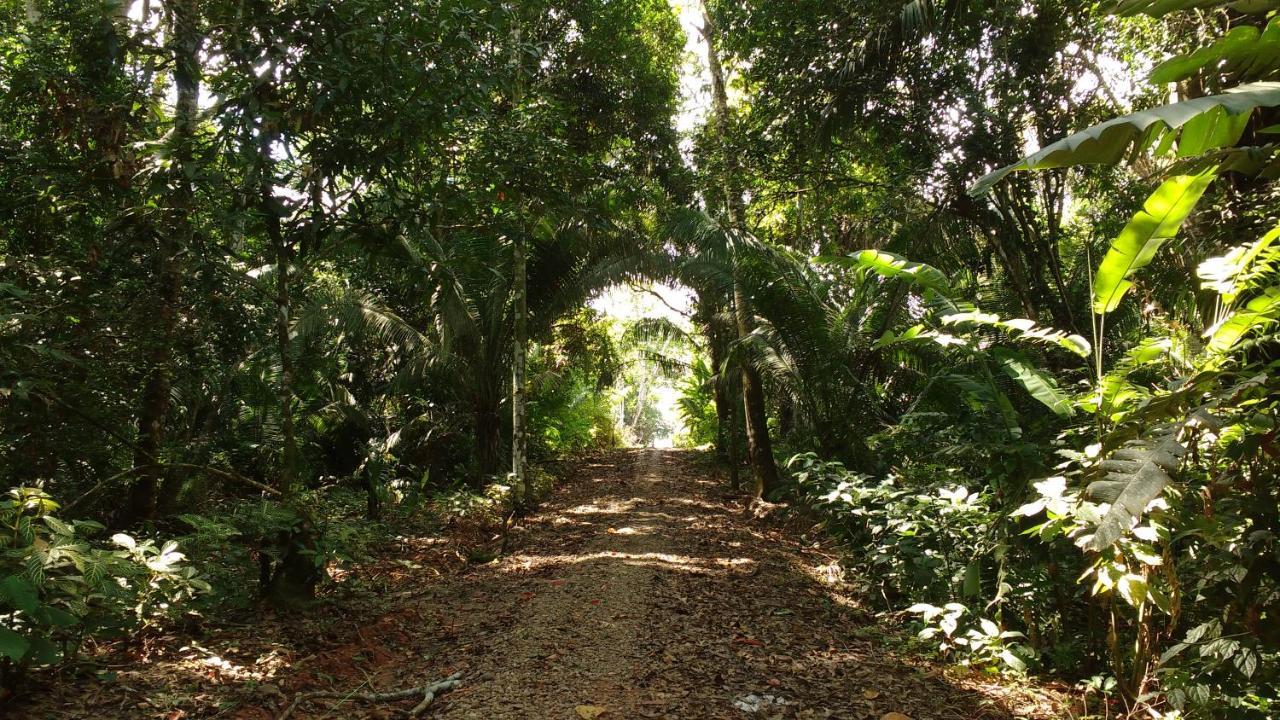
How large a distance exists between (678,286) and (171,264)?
7.32 metres

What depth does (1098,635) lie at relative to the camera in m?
3.67

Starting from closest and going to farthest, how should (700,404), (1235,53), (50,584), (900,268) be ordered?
(1235,53) < (50,584) < (900,268) < (700,404)

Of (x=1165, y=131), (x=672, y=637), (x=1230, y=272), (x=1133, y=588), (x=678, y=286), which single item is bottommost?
(x=672, y=637)

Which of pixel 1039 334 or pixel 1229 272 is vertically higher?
pixel 1229 272

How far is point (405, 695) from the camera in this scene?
149 inches

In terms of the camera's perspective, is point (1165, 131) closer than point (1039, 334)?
Yes

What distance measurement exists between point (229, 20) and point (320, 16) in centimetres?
75

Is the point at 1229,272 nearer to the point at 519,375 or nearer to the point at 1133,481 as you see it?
the point at 1133,481

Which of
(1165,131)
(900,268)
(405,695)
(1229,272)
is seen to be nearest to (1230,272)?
(1229,272)

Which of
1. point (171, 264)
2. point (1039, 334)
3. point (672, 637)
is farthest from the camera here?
point (171, 264)

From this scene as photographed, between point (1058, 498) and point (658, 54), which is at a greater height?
point (658, 54)

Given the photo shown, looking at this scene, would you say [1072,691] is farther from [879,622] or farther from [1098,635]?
[879,622]

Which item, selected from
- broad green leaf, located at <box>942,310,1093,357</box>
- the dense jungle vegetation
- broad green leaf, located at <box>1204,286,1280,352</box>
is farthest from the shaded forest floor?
broad green leaf, located at <box>1204,286,1280,352</box>

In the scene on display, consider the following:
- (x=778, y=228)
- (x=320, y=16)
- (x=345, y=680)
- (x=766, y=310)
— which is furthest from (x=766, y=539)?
(x=778, y=228)
